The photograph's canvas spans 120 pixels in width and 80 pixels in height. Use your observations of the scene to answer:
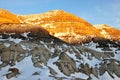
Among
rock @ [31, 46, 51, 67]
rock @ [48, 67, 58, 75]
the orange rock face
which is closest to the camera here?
rock @ [48, 67, 58, 75]

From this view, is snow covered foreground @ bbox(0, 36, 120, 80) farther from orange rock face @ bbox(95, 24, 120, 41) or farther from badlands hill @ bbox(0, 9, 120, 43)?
orange rock face @ bbox(95, 24, 120, 41)

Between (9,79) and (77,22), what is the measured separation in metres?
85.2

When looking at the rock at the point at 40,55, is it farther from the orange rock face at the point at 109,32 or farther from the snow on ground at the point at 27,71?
the orange rock face at the point at 109,32

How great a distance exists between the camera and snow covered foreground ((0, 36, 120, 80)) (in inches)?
2564

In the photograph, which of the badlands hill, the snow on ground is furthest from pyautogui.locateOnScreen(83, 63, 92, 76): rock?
the badlands hill

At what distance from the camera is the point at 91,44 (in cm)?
9356

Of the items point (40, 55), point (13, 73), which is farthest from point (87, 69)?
point (13, 73)

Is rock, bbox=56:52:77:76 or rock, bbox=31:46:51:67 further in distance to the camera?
rock, bbox=31:46:51:67

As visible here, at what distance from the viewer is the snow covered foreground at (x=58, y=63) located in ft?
214

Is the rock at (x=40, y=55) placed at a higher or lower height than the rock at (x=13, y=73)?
higher

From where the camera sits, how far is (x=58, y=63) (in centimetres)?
7156

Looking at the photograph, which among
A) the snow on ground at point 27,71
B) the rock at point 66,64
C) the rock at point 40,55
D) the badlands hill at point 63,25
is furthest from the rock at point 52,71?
the badlands hill at point 63,25

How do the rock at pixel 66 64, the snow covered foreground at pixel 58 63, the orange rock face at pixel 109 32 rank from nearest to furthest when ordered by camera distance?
1. the snow covered foreground at pixel 58 63
2. the rock at pixel 66 64
3. the orange rock face at pixel 109 32

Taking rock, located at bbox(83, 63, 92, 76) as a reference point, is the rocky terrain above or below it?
above
